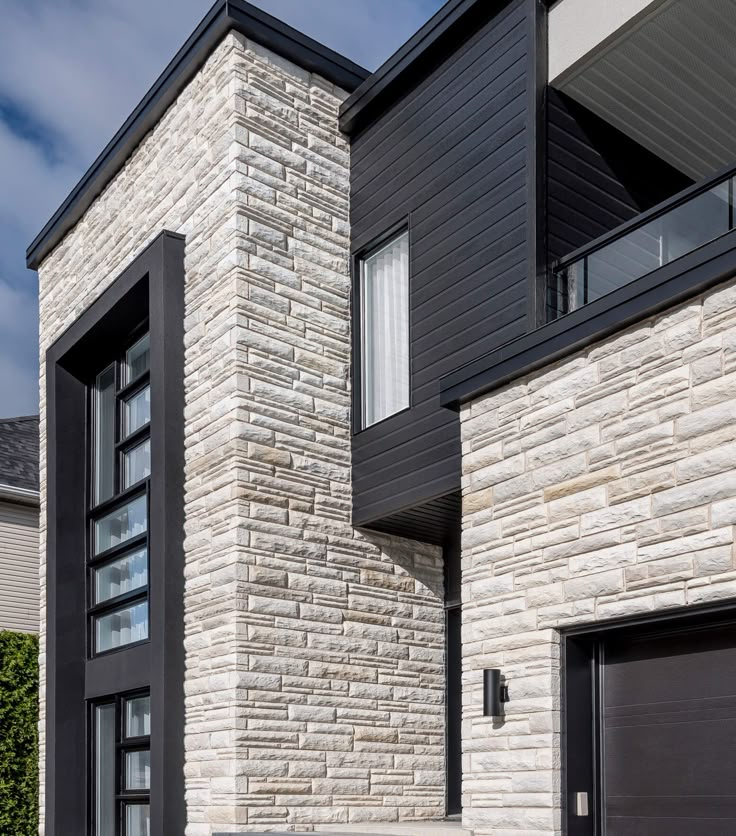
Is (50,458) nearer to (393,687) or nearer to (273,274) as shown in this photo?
(273,274)

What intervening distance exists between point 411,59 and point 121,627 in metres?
5.59

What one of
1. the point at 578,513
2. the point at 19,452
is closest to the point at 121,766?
the point at 578,513

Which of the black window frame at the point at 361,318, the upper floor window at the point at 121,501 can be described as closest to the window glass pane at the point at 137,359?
the upper floor window at the point at 121,501

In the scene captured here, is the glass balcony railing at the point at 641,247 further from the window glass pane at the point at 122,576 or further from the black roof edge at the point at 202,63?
the window glass pane at the point at 122,576

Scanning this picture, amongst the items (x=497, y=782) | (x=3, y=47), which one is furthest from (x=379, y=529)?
(x=3, y=47)

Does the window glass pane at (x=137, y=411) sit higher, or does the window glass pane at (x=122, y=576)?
the window glass pane at (x=137, y=411)

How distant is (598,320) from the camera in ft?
19.5

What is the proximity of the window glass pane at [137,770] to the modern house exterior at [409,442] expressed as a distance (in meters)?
0.03

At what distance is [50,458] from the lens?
1051cm

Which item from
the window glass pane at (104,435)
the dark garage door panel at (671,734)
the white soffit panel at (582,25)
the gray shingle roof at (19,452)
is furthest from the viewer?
the gray shingle roof at (19,452)

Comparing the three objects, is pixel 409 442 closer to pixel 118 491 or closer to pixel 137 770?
pixel 118 491

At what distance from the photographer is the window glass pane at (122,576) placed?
30.6 ft

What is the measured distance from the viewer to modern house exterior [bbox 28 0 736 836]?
5.72m

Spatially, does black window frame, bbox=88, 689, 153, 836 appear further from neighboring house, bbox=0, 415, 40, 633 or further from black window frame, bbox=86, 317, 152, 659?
neighboring house, bbox=0, 415, 40, 633
